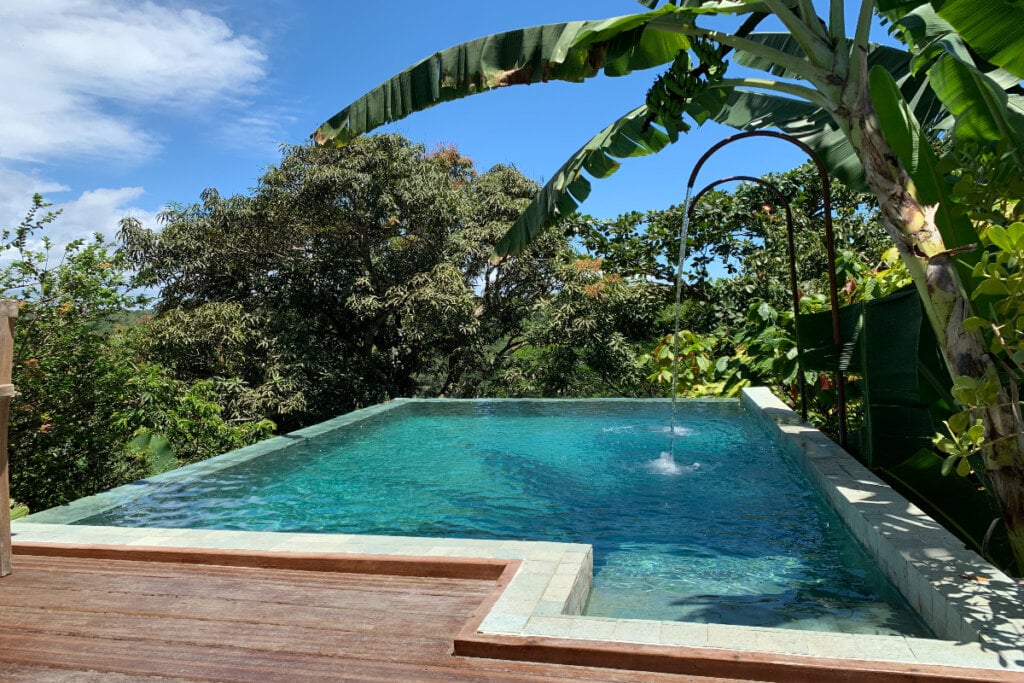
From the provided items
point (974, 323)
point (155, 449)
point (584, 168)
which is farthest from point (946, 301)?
point (155, 449)

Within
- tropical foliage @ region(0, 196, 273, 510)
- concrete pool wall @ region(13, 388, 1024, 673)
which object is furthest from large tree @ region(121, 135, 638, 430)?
concrete pool wall @ region(13, 388, 1024, 673)

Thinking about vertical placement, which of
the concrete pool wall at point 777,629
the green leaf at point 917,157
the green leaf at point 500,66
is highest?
the green leaf at point 500,66

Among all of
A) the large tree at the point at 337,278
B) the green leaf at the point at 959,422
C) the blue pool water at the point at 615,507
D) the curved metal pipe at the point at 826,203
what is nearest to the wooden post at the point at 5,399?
the blue pool water at the point at 615,507

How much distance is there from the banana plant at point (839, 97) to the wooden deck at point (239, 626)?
1.78m

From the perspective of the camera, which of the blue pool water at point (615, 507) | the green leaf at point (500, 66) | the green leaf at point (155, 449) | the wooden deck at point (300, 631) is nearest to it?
the wooden deck at point (300, 631)

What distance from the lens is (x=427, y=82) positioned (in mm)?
4590

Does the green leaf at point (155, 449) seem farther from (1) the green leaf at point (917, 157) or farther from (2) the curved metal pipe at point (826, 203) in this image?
(1) the green leaf at point (917, 157)

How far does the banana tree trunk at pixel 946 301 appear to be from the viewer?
8.79 feet

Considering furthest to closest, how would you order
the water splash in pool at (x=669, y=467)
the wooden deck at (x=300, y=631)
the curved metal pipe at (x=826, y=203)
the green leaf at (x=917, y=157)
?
1. the water splash in pool at (x=669, y=467)
2. the curved metal pipe at (x=826, y=203)
3. the green leaf at (x=917, y=157)
4. the wooden deck at (x=300, y=631)

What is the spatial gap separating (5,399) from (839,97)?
3.69 m

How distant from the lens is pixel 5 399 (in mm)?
2969

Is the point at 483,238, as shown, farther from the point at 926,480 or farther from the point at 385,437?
the point at 926,480

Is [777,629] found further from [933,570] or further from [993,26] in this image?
[993,26]

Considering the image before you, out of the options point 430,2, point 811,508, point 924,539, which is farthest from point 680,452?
point 430,2
